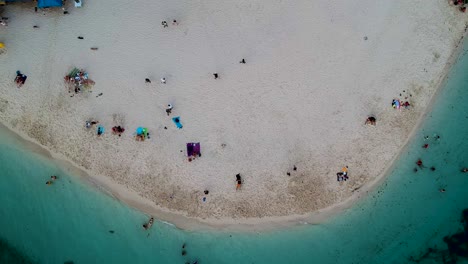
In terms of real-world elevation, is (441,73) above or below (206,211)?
above

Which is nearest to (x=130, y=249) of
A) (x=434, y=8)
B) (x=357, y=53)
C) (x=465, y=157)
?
(x=357, y=53)

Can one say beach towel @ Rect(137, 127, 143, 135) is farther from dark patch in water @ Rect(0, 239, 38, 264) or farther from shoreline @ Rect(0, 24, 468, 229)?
dark patch in water @ Rect(0, 239, 38, 264)

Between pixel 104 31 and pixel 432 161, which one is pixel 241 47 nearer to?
pixel 104 31

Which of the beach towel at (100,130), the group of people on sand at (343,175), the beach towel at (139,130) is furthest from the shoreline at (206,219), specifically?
the beach towel at (139,130)

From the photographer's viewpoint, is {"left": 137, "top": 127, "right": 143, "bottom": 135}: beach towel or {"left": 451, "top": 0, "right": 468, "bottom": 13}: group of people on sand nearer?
{"left": 137, "top": 127, "right": 143, "bottom": 135}: beach towel

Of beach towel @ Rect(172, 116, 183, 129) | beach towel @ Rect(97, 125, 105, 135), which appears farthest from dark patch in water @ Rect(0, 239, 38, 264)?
beach towel @ Rect(172, 116, 183, 129)

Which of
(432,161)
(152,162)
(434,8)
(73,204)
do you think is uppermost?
(434,8)

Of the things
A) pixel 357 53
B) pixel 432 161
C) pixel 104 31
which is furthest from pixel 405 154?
pixel 104 31

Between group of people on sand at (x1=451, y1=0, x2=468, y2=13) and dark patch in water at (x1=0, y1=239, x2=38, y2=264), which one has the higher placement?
group of people on sand at (x1=451, y1=0, x2=468, y2=13)
